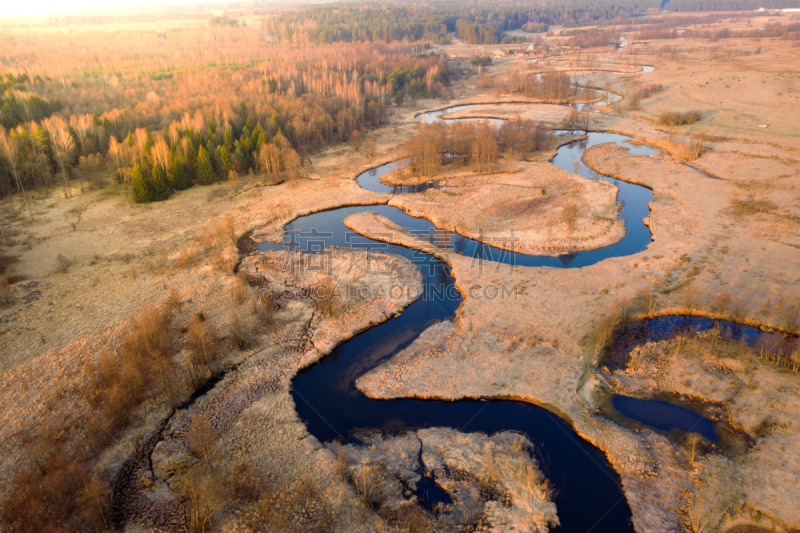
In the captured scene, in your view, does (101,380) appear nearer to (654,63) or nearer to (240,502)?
(240,502)

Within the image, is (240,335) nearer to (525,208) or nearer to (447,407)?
(447,407)

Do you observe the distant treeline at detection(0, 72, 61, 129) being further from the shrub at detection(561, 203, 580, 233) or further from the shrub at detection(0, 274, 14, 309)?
the shrub at detection(561, 203, 580, 233)

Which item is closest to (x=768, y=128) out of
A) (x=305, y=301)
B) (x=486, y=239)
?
(x=486, y=239)

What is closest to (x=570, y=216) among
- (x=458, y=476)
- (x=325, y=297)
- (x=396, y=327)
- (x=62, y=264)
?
(x=396, y=327)

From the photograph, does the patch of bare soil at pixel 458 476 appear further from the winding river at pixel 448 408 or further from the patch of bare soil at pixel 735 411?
the patch of bare soil at pixel 735 411

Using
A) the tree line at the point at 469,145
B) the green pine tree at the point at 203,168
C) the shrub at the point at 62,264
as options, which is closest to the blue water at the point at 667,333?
the tree line at the point at 469,145

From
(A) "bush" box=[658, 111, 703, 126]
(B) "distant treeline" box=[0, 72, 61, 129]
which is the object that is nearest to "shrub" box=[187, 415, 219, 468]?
(B) "distant treeline" box=[0, 72, 61, 129]
